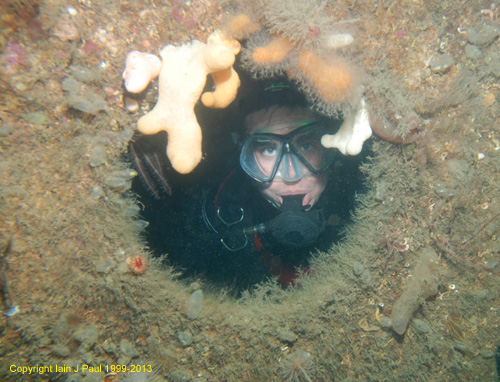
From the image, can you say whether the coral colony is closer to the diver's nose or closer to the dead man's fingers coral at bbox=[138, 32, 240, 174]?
the dead man's fingers coral at bbox=[138, 32, 240, 174]

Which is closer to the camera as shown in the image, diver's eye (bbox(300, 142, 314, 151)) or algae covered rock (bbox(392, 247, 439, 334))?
algae covered rock (bbox(392, 247, 439, 334))

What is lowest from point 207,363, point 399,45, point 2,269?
point 207,363

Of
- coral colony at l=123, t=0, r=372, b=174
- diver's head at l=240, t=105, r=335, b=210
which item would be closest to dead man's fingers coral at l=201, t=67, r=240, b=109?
coral colony at l=123, t=0, r=372, b=174

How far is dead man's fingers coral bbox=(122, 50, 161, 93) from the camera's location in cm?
212

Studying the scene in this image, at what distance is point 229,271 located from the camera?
596cm

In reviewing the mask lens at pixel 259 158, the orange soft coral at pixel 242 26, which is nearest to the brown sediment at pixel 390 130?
the orange soft coral at pixel 242 26

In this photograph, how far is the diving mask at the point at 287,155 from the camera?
4.45 metres

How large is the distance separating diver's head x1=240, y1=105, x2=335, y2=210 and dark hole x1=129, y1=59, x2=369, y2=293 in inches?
13.2

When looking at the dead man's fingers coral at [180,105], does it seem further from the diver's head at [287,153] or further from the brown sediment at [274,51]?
the diver's head at [287,153]

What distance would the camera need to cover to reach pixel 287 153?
454cm

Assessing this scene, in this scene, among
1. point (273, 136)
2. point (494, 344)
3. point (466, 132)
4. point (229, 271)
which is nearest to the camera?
→ point (466, 132)

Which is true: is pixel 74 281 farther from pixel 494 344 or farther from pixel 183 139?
pixel 494 344

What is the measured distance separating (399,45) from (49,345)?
159 inches

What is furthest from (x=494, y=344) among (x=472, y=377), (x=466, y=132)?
(x=466, y=132)
